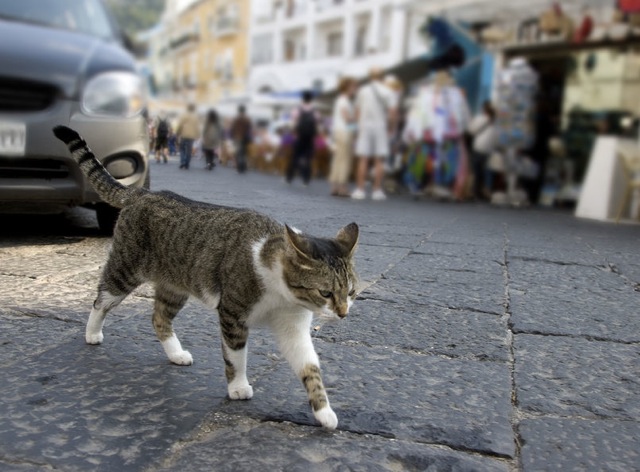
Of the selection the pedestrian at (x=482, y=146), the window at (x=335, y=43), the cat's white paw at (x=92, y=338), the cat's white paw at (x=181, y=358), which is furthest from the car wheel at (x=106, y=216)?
the window at (x=335, y=43)

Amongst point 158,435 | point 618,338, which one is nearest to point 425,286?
point 618,338

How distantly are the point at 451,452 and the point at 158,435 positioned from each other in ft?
2.56

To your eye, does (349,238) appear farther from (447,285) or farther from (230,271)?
(447,285)

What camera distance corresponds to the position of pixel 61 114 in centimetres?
308

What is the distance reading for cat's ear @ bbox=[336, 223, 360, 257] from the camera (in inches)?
77.2

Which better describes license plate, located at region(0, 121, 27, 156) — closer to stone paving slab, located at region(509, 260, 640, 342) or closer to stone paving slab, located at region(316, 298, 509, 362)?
stone paving slab, located at region(316, 298, 509, 362)

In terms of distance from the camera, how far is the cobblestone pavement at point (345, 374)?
1.72 m

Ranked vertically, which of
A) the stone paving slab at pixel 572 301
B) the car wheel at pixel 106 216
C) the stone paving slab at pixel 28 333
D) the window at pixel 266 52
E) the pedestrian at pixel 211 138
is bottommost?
the stone paving slab at pixel 572 301

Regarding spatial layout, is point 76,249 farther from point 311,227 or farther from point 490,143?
point 490,143

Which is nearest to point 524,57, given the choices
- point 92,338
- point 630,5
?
point 630,5

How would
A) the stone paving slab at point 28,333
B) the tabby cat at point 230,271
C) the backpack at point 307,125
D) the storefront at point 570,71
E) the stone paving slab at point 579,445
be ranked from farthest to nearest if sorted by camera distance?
the storefront at point 570,71 < the backpack at point 307,125 < the stone paving slab at point 28,333 < the tabby cat at point 230,271 < the stone paving slab at point 579,445

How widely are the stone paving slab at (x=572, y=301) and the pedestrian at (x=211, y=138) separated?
60.9 inches

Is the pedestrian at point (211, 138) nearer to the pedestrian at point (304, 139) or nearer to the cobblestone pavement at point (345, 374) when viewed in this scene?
the cobblestone pavement at point (345, 374)

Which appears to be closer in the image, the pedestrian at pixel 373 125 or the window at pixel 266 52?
the window at pixel 266 52
